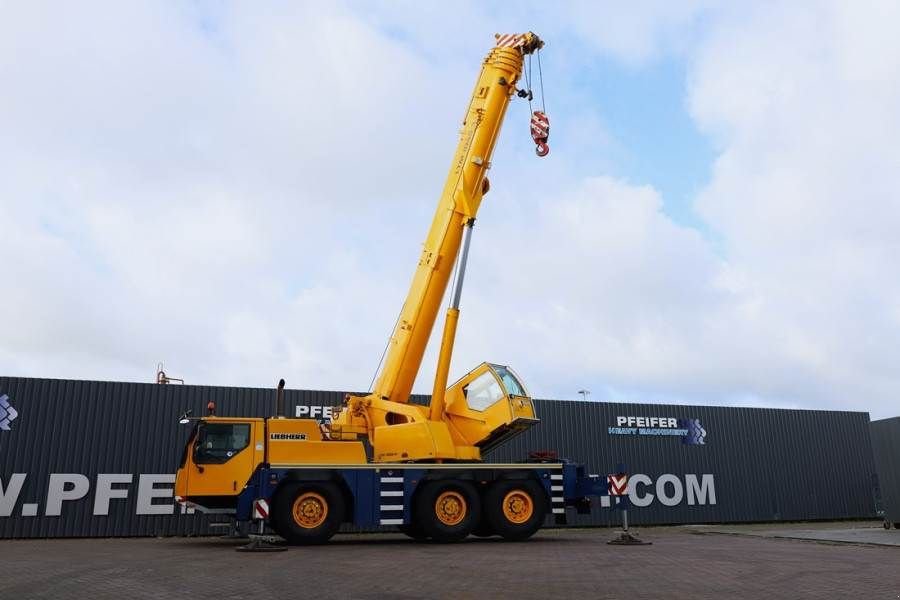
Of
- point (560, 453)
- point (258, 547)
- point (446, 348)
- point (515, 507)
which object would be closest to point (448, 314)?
point (446, 348)

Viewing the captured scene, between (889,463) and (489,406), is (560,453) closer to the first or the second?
(489,406)

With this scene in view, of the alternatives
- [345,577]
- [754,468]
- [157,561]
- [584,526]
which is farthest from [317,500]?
[754,468]

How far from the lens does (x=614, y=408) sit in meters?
25.3

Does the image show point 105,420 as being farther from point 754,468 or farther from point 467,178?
point 754,468

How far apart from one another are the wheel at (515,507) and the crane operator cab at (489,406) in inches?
41.9

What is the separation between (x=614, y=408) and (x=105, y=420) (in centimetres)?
1596

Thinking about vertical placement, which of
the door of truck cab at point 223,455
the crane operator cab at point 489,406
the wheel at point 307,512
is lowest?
the wheel at point 307,512

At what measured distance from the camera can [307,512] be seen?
15.3 meters

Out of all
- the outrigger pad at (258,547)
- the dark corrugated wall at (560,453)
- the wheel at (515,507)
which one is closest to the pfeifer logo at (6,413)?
the dark corrugated wall at (560,453)

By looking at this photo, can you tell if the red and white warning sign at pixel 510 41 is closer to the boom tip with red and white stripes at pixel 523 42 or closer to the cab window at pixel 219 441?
the boom tip with red and white stripes at pixel 523 42

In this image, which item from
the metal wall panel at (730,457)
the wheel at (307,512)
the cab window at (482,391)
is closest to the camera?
the wheel at (307,512)

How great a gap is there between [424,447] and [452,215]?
17.2 feet

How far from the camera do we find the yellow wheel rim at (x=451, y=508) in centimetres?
1594

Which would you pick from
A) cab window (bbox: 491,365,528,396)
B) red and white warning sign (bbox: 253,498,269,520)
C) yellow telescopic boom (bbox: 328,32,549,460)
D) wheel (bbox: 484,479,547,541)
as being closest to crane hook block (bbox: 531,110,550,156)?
yellow telescopic boom (bbox: 328,32,549,460)
